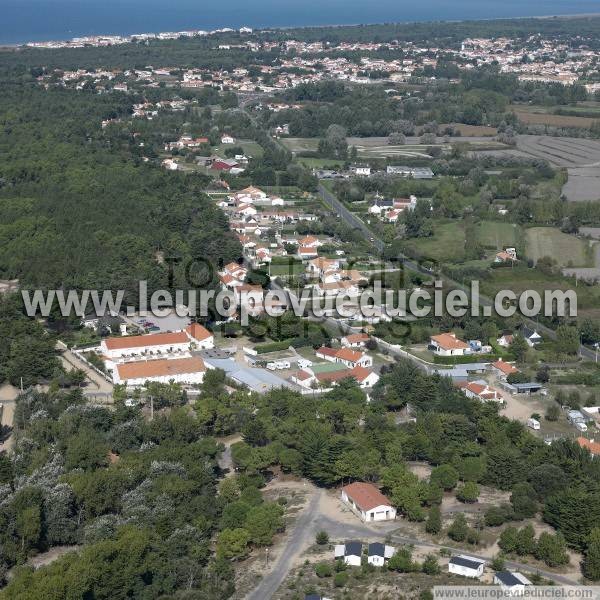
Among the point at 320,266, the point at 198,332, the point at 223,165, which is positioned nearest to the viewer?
the point at 198,332

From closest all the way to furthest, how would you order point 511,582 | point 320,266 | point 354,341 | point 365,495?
1. point 511,582
2. point 365,495
3. point 354,341
4. point 320,266

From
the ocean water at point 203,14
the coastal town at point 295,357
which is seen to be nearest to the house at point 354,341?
the coastal town at point 295,357

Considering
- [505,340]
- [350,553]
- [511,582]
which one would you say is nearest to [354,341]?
[505,340]

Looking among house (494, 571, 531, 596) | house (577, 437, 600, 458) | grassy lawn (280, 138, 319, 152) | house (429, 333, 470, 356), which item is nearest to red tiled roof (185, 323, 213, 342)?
house (429, 333, 470, 356)

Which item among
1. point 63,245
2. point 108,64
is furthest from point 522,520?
point 108,64

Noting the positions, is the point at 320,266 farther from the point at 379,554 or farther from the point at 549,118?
the point at 549,118

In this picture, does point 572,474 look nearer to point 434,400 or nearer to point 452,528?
point 452,528
